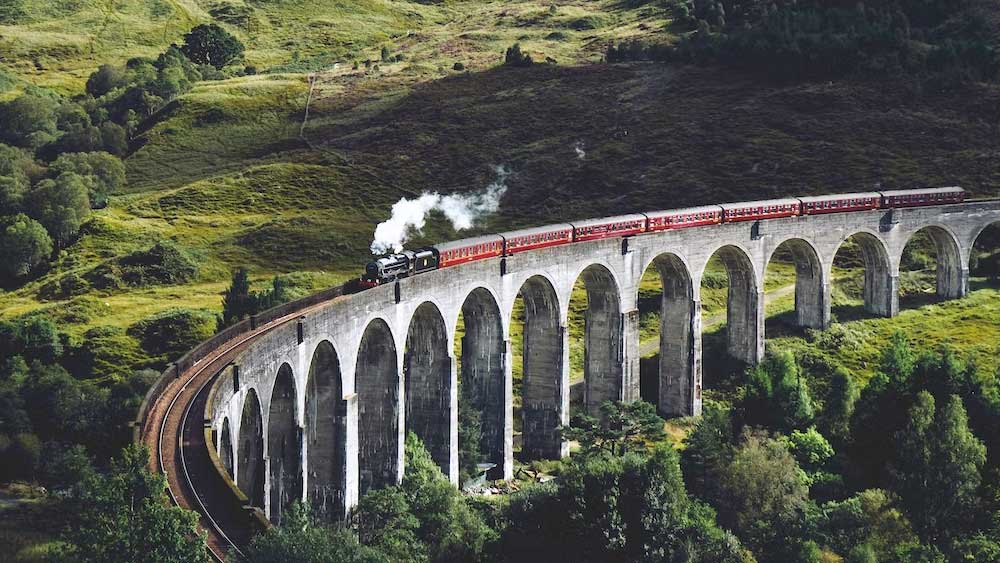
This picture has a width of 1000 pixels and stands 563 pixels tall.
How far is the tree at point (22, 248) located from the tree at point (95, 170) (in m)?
15.7

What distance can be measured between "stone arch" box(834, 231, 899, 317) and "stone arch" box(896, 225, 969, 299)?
2.18 meters

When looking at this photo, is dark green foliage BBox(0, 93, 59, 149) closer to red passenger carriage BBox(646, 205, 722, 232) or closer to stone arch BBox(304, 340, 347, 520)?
red passenger carriage BBox(646, 205, 722, 232)

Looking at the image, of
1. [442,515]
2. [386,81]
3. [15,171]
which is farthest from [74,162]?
[442,515]

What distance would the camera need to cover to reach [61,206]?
11594 cm

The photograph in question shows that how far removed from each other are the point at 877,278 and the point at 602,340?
984 inches

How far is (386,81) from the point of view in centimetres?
15688

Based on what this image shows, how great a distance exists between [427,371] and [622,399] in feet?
50.9

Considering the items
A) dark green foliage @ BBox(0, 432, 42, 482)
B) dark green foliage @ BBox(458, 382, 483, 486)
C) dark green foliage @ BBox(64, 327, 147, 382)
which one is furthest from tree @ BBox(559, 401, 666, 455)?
dark green foliage @ BBox(64, 327, 147, 382)

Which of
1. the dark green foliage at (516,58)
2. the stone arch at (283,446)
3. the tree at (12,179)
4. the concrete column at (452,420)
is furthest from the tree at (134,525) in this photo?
the dark green foliage at (516,58)

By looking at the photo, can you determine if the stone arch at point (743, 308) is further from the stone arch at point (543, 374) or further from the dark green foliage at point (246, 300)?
the dark green foliage at point (246, 300)

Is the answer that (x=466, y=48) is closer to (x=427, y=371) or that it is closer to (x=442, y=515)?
(x=427, y=371)

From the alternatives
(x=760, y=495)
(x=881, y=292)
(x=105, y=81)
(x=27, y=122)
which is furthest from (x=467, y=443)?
(x=105, y=81)

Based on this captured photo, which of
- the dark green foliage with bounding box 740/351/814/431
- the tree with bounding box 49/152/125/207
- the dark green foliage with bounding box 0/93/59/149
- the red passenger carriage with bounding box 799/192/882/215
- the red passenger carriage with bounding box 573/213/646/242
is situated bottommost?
the dark green foliage with bounding box 740/351/814/431

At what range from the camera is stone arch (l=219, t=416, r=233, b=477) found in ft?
160
